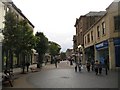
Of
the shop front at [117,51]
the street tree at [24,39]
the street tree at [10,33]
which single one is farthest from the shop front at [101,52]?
the street tree at [10,33]

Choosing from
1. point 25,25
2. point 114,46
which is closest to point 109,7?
point 114,46

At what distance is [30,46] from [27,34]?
197cm

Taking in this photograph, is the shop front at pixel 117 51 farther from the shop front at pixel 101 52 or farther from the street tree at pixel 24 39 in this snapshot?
the street tree at pixel 24 39

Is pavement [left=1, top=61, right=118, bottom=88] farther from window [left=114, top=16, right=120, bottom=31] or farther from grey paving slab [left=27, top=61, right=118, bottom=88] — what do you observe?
window [left=114, top=16, right=120, bottom=31]

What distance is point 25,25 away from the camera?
30.3 m

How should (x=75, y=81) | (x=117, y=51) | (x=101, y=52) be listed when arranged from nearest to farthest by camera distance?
(x=75, y=81)
(x=117, y=51)
(x=101, y=52)

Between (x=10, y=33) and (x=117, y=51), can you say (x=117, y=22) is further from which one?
(x=10, y=33)

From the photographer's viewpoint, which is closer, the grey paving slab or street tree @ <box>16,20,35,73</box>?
the grey paving slab

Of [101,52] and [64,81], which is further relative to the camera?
[101,52]

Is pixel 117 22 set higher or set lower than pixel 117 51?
higher

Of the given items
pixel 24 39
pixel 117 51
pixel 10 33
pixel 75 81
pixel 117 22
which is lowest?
pixel 75 81

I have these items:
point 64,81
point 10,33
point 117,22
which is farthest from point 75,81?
point 117,22

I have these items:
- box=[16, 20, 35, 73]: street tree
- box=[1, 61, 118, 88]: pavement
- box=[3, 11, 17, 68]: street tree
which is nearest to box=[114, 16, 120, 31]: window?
box=[1, 61, 118, 88]: pavement

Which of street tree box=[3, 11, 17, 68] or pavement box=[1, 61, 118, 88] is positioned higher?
street tree box=[3, 11, 17, 68]
